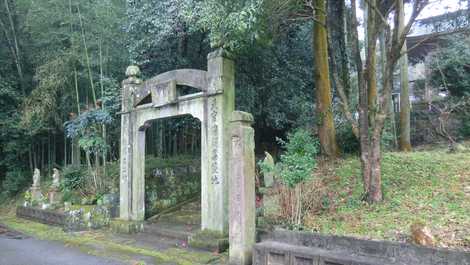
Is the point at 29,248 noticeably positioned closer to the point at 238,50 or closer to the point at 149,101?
the point at 149,101

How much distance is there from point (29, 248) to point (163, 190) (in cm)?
301

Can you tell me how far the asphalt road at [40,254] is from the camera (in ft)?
19.3

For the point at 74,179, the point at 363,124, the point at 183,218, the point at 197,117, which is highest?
the point at 197,117

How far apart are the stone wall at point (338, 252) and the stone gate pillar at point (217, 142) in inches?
51.0

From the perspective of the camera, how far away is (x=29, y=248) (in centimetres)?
694

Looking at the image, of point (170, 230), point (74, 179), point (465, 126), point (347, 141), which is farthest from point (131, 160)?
point (465, 126)

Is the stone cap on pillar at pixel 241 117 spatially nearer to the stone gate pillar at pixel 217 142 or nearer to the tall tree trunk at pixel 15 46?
the stone gate pillar at pixel 217 142

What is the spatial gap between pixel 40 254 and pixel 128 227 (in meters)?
1.67

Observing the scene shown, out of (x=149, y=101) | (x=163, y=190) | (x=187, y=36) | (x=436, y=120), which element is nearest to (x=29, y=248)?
(x=163, y=190)

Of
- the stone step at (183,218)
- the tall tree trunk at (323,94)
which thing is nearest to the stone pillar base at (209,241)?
the stone step at (183,218)

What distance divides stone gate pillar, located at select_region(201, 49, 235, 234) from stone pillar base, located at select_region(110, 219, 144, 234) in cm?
201

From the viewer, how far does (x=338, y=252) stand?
4195 millimetres

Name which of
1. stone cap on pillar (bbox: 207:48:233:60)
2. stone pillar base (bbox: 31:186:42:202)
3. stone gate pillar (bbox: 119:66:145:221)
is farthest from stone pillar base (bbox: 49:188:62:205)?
stone cap on pillar (bbox: 207:48:233:60)

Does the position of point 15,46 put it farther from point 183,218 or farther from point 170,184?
point 183,218
